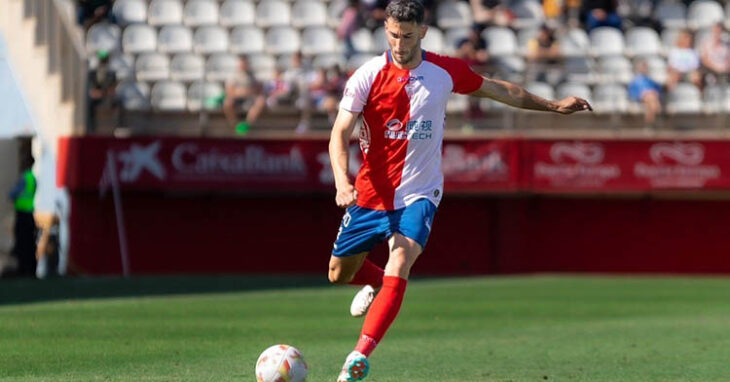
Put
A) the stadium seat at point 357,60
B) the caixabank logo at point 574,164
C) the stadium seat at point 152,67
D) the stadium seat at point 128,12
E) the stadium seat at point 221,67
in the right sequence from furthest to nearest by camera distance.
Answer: the stadium seat at point 128,12
the stadium seat at point 357,60
the stadium seat at point 221,67
the stadium seat at point 152,67
the caixabank logo at point 574,164

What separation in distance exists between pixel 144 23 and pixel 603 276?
974 centimetres

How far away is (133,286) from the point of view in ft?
64.7

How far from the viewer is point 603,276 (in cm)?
2530

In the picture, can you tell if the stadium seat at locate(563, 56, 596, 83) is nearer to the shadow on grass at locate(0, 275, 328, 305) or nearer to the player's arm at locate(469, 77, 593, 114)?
the shadow on grass at locate(0, 275, 328, 305)

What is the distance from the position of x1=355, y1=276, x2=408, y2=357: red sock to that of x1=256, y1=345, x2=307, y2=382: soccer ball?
357mm

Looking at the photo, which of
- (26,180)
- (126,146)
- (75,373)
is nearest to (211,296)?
(26,180)

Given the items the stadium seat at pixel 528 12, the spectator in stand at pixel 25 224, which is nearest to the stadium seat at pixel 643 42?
the stadium seat at pixel 528 12

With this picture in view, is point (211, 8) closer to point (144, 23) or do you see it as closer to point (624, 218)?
point (144, 23)

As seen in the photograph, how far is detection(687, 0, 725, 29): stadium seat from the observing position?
89.8 feet

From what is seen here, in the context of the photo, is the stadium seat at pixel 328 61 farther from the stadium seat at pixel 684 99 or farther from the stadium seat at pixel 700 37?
the stadium seat at pixel 700 37

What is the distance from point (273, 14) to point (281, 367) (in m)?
19.4

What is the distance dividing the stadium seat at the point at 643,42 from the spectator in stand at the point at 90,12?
32.6 feet

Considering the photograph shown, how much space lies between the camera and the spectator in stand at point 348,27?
1016 inches

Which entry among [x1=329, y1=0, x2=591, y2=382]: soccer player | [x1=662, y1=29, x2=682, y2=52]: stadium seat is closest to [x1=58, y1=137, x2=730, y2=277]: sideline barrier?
[x1=662, y1=29, x2=682, y2=52]: stadium seat
